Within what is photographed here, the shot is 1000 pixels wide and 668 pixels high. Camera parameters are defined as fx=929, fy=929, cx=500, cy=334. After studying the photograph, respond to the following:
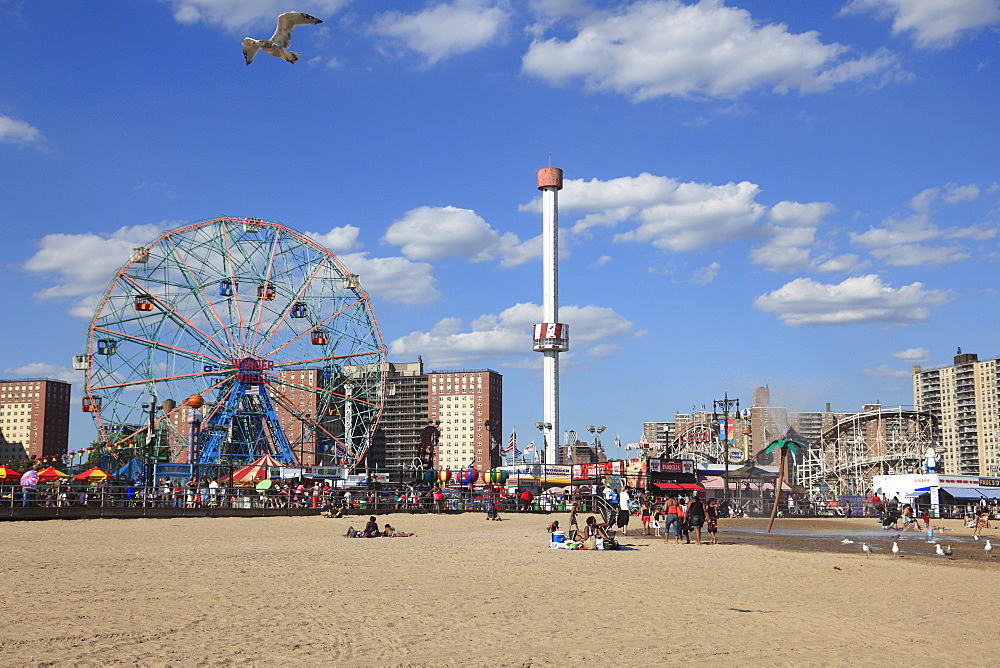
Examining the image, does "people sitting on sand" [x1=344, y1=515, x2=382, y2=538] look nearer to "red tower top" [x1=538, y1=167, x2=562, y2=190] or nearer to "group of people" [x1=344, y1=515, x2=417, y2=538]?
"group of people" [x1=344, y1=515, x2=417, y2=538]

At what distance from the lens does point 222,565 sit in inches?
699

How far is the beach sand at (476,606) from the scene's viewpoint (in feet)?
31.6

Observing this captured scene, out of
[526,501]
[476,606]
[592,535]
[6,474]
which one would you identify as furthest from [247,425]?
[476,606]

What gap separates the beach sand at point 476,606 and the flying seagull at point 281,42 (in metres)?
10.5

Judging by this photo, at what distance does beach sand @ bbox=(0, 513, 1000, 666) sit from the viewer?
9.63 metres

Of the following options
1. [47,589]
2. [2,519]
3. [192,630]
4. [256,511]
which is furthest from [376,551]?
[256,511]

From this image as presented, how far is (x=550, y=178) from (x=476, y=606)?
4059 inches

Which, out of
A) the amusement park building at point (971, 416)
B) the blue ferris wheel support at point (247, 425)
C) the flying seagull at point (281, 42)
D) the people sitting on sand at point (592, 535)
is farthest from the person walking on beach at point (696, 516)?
the amusement park building at point (971, 416)

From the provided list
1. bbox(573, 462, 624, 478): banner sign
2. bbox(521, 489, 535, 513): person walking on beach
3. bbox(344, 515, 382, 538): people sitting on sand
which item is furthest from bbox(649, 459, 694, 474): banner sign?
bbox(344, 515, 382, 538): people sitting on sand

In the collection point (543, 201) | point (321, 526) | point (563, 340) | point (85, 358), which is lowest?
point (321, 526)

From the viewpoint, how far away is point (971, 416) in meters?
188

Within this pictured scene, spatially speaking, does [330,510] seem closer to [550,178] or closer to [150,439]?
[150,439]

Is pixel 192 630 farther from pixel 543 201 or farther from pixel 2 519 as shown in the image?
pixel 543 201

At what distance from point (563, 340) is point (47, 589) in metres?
99.7
